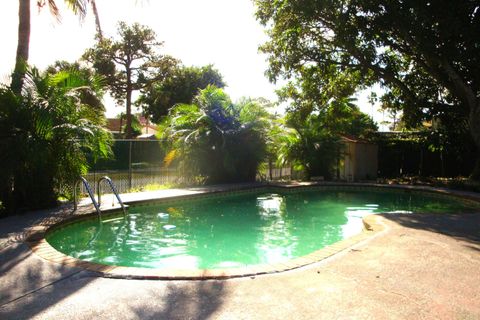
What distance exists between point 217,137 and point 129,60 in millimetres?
20561

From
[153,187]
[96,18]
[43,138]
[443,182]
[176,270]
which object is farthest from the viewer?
[443,182]

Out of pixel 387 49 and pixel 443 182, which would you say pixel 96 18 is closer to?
pixel 387 49

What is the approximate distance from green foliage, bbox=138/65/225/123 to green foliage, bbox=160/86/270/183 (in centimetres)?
1665

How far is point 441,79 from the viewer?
13617 mm

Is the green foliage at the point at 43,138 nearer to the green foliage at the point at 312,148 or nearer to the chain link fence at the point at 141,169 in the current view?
the chain link fence at the point at 141,169

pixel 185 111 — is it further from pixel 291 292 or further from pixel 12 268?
pixel 291 292


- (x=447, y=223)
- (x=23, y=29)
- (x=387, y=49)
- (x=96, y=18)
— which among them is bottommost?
(x=447, y=223)

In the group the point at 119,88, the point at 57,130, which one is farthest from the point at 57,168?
the point at 119,88

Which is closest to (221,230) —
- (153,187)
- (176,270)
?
(176,270)

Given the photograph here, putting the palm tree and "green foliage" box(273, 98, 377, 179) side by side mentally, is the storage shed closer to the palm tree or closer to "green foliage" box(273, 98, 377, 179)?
"green foliage" box(273, 98, 377, 179)

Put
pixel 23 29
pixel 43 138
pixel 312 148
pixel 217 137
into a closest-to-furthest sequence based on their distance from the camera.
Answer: pixel 43 138 < pixel 23 29 < pixel 217 137 < pixel 312 148

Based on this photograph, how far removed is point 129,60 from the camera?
30.5 metres

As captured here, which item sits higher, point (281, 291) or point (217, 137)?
point (217, 137)

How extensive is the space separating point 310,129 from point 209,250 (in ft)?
31.9
